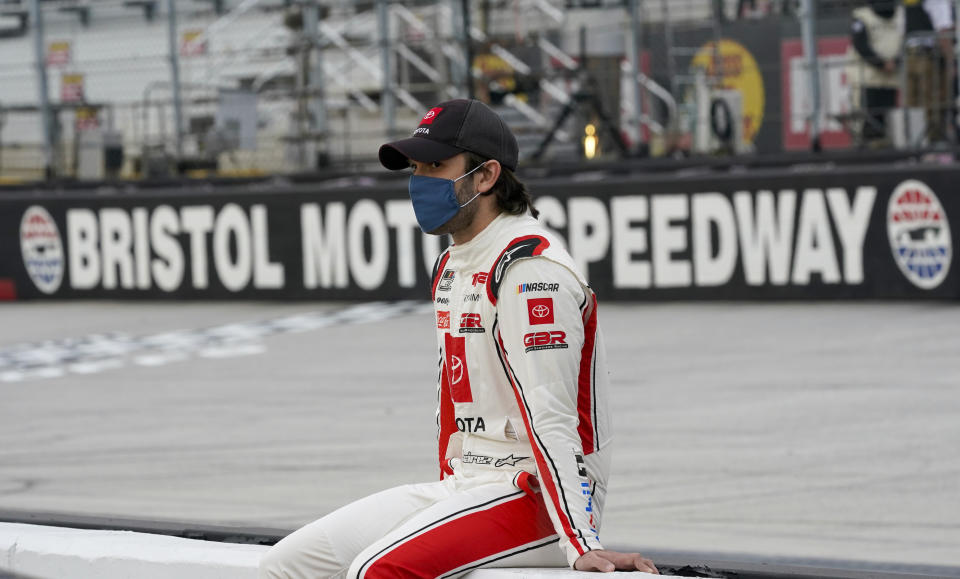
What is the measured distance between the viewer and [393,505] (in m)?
3.44

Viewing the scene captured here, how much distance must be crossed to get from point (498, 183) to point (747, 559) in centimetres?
206

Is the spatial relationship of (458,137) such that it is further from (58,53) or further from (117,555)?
(58,53)

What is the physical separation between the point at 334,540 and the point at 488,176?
3.13 ft

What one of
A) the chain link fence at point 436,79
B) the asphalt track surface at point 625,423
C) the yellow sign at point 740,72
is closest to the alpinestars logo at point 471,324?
the asphalt track surface at point 625,423

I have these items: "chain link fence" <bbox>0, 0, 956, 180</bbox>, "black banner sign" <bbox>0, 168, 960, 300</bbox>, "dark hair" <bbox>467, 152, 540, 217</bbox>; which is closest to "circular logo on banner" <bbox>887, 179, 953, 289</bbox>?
"black banner sign" <bbox>0, 168, 960, 300</bbox>

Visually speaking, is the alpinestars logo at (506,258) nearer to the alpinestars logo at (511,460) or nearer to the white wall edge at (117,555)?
the alpinestars logo at (511,460)

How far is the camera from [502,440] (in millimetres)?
3398

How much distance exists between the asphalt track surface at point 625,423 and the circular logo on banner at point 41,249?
8.76 ft

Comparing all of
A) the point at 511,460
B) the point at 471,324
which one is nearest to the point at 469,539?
the point at 511,460

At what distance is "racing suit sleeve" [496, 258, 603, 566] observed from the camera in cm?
317

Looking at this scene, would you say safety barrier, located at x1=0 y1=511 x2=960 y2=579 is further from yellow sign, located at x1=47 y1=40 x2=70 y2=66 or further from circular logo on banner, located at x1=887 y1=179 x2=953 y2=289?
yellow sign, located at x1=47 y1=40 x2=70 y2=66

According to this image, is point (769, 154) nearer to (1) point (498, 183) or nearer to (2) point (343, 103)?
(2) point (343, 103)

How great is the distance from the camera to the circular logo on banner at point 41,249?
50.9 ft

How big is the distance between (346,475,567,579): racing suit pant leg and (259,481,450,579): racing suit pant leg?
0.36 feet
